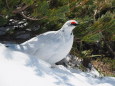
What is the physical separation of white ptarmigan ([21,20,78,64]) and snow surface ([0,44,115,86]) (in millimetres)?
82

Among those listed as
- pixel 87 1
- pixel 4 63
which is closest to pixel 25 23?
pixel 87 1

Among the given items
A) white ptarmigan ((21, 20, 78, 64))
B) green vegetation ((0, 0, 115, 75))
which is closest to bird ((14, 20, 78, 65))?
white ptarmigan ((21, 20, 78, 64))

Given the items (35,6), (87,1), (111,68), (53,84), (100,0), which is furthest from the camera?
(111,68)

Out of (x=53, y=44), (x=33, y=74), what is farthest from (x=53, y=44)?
(x=33, y=74)

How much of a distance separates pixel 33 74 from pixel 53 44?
0.43 meters

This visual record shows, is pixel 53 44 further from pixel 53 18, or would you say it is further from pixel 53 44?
pixel 53 18

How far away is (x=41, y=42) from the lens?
293 centimetres

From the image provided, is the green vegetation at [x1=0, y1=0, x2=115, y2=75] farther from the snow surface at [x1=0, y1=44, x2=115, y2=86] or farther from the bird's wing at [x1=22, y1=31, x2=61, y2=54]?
the snow surface at [x1=0, y1=44, x2=115, y2=86]

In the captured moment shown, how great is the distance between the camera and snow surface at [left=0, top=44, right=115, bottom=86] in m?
2.42

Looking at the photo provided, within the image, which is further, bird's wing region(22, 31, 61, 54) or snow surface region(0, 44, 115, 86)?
bird's wing region(22, 31, 61, 54)

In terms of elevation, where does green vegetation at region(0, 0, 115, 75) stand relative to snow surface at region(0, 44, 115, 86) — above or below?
above

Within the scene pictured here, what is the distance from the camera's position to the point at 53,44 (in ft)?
9.45

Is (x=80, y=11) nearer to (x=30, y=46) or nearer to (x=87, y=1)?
(x=87, y=1)

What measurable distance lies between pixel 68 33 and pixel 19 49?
1.62 ft
